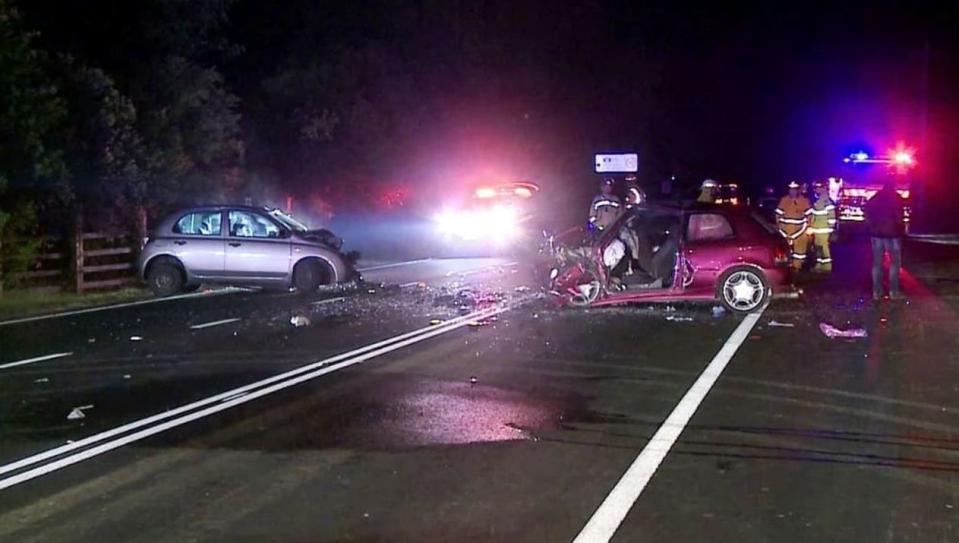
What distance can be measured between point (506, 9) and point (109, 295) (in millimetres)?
30354

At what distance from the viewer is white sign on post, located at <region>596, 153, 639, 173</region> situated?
4859cm

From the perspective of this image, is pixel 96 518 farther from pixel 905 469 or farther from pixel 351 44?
pixel 351 44

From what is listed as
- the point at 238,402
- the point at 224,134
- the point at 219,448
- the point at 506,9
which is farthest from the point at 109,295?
the point at 506,9

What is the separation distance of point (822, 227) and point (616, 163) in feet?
89.8

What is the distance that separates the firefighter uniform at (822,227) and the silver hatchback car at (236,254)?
8445 millimetres

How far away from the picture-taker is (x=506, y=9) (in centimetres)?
4909

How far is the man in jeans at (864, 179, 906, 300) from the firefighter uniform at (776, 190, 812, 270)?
364cm

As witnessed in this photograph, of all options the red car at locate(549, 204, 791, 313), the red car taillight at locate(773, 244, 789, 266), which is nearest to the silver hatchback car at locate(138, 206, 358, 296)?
the red car at locate(549, 204, 791, 313)

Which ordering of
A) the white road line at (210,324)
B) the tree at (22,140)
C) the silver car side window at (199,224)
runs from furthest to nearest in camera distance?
the silver car side window at (199,224) → the tree at (22,140) → the white road line at (210,324)

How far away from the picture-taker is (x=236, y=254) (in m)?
20.9

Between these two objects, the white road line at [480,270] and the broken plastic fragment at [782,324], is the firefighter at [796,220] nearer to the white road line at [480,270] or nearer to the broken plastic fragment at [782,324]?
the white road line at [480,270]

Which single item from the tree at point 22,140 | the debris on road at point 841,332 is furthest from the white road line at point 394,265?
the debris on road at point 841,332

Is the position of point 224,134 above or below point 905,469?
above

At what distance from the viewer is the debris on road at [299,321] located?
16.0 metres
